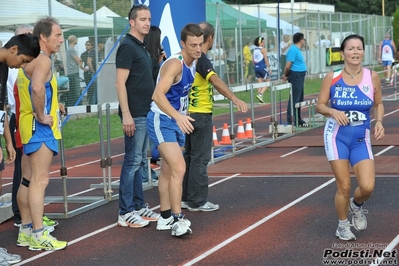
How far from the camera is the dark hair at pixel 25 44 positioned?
6766 millimetres

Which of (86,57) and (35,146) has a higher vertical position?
(86,57)

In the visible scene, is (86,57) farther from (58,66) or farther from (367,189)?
(367,189)

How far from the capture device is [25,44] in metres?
6.79

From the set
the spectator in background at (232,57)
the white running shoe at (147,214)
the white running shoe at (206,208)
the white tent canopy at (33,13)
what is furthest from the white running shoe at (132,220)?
the spectator in background at (232,57)

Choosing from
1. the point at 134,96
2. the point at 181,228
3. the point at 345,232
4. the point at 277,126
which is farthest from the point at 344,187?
the point at 277,126

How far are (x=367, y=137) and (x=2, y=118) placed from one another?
3144 millimetres

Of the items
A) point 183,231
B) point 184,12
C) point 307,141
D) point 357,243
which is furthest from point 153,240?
point 307,141

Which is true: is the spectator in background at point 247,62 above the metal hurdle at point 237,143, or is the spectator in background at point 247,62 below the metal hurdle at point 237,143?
above

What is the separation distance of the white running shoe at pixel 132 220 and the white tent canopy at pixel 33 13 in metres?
11.5

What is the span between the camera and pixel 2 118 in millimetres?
6684

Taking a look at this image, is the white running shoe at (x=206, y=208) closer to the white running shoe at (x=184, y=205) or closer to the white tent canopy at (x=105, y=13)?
the white running shoe at (x=184, y=205)

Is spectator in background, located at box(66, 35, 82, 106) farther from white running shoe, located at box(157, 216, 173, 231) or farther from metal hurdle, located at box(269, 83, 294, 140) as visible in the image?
white running shoe, located at box(157, 216, 173, 231)

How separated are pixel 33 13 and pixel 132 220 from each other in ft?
39.0

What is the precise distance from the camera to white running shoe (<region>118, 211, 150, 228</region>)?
329 inches
